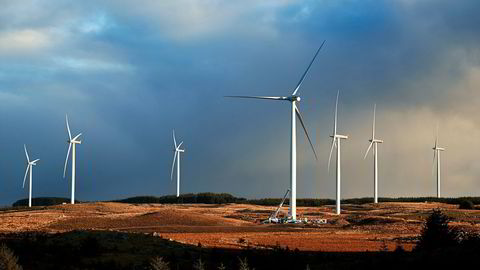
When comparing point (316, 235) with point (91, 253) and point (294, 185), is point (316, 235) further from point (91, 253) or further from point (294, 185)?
point (91, 253)

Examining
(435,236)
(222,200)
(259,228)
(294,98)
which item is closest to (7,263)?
(435,236)

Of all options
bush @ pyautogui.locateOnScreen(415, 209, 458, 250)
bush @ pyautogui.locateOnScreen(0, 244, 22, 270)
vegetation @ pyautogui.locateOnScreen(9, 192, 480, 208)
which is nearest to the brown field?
bush @ pyautogui.locateOnScreen(415, 209, 458, 250)

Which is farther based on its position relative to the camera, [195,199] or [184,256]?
[195,199]

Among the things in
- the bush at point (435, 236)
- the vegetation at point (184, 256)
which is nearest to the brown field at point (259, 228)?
the vegetation at point (184, 256)

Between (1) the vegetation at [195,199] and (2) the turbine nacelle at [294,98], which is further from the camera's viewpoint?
(1) the vegetation at [195,199]

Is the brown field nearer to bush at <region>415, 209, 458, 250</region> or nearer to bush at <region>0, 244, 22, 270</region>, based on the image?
bush at <region>415, 209, 458, 250</region>

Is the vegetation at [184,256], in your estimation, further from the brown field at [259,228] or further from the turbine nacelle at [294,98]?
the turbine nacelle at [294,98]

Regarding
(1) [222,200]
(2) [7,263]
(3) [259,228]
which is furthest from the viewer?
(1) [222,200]

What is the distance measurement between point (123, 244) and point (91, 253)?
415 cm

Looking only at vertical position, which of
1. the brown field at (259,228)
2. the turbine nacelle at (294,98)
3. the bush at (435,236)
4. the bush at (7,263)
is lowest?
the brown field at (259,228)

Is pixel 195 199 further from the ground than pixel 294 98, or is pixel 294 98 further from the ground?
pixel 294 98

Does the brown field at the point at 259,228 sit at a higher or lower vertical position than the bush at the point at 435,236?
lower

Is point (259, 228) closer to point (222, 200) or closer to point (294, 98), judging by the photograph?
point (294, 98)

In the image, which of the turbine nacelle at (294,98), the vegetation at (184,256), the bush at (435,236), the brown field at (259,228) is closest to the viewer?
the vegetation at (184,256)
